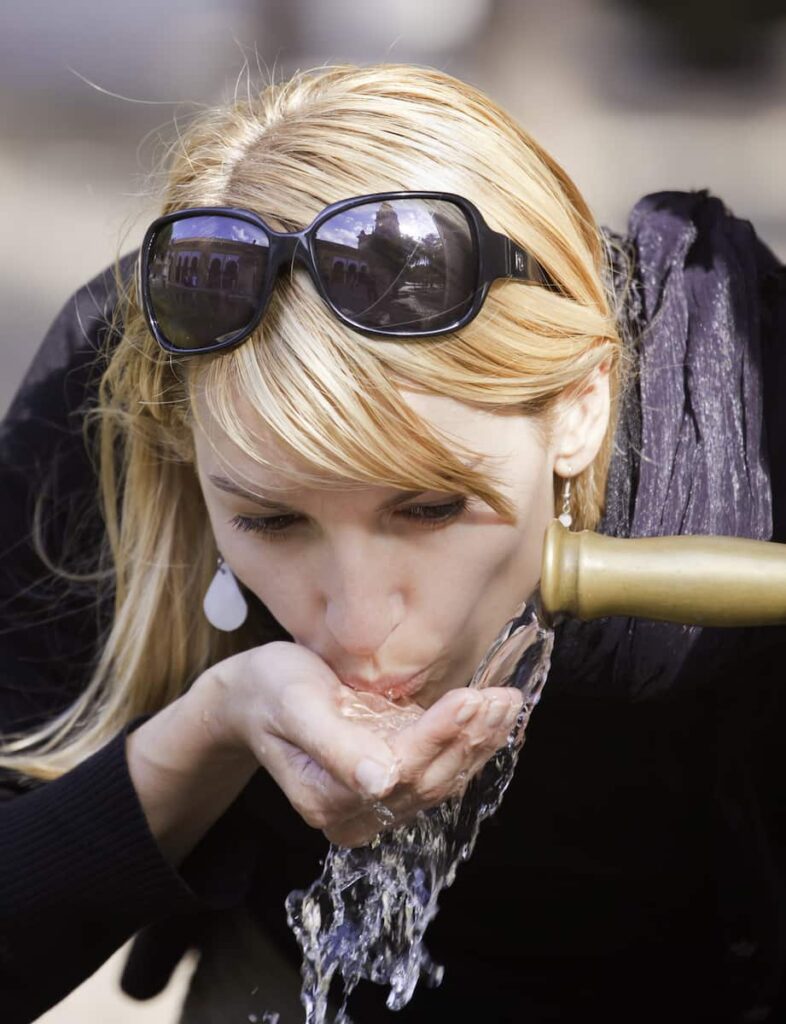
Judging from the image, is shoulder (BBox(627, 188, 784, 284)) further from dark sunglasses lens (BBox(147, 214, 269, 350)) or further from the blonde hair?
dark sunglasses lens (BBox(147, 214, 269, 350))

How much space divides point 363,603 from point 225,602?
0.37 meters

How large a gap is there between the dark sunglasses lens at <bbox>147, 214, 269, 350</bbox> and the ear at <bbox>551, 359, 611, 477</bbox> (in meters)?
0.30

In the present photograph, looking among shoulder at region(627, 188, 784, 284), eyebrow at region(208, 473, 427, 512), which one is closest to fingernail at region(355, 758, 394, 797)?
eyebrow at region(208, 473, 427, 512)

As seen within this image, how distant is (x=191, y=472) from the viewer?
5.00 feet

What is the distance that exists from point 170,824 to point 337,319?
59cm

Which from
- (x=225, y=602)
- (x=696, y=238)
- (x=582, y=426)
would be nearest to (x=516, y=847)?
(x=225, y=602)

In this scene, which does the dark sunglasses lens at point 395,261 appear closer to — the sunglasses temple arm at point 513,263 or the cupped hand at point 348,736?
the sunglasses temple arm at point 513,263

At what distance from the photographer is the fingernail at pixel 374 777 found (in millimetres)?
1051

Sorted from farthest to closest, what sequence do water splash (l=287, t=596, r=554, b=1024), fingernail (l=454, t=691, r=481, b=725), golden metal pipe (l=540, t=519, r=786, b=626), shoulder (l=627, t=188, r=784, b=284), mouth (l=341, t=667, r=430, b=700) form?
shoulder (l=627, t=188, r=784, b=284) → water splash (l=287, t=596, r=554, b=1024) → mouth (l=341, t=667, r=430, b=700) → fingernail (l=454, t=691, r=481, b=725) → golden metal pipe (l=540, t=519, r=786, b=626)

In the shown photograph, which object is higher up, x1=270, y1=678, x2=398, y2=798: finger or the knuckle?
x1=270, y1=678, x2=398, y2=798: finger

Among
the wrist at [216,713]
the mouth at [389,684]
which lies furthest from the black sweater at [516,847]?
the mouth at [389,684]

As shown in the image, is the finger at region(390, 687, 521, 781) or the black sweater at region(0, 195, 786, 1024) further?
the black sweater at region(0, 195, 786, 1024)

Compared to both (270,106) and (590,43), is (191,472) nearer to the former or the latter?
(270,106)

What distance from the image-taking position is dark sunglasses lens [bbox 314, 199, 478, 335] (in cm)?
116
